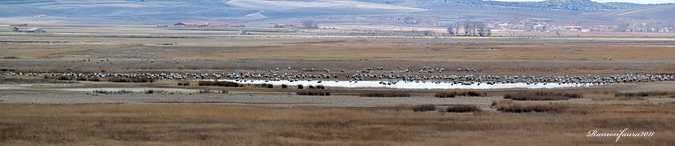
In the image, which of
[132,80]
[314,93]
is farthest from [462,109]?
[132,80]

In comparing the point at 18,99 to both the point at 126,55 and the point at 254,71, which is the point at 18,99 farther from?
the point at 126,55

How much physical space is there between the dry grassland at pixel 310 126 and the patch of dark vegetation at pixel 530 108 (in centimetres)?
58

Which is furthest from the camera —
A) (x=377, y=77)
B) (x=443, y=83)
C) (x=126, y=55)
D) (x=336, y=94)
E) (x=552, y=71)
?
(x=126, y=55)

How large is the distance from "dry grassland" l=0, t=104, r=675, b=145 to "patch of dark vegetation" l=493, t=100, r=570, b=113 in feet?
1.92

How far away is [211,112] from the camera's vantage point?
22.5 metres

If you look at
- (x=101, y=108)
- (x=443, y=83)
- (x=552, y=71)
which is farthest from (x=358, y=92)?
(x=552, y=71)

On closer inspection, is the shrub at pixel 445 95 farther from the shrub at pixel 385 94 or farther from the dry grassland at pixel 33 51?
the dry grassland at pixel 33 51

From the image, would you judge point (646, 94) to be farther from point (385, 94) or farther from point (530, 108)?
point (385, 94)

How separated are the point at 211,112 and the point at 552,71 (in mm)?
31624

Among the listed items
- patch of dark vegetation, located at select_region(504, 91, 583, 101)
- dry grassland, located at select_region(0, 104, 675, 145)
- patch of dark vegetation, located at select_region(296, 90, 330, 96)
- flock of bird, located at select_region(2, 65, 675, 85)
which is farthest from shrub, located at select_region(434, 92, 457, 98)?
flock of bird, located at select_region(2, 65, 675, 85)

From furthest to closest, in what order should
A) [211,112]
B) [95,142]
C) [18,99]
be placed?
1. [18,99]
2. [211,112]
3. [95,142]

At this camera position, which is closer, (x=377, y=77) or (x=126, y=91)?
(x=126, y=91)

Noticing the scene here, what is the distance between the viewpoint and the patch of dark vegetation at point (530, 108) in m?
Result: 23.4

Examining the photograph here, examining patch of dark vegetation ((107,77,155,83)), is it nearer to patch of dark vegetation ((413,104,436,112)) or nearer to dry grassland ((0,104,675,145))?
dry grassland ((0,104,675,145))
